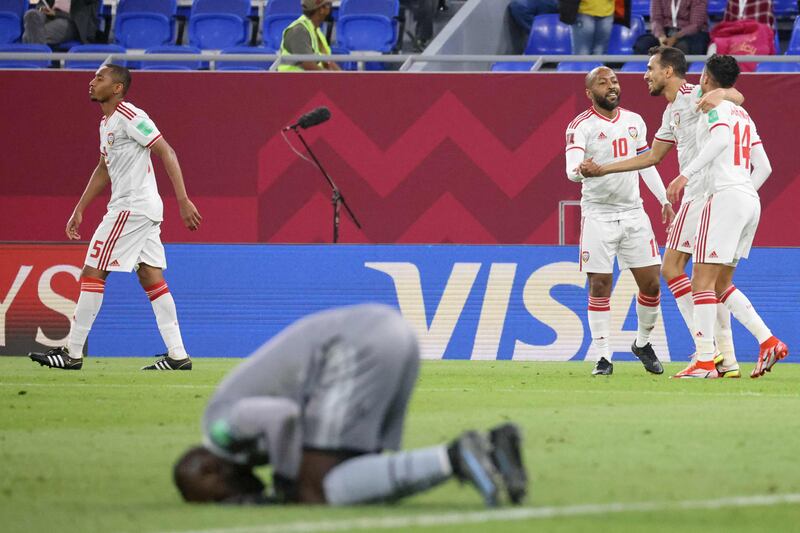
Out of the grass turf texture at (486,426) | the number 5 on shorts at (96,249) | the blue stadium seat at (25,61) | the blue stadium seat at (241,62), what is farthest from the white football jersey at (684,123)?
the blue stadium seat at (25,61)

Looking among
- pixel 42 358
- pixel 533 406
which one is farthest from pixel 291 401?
pixel 42 358

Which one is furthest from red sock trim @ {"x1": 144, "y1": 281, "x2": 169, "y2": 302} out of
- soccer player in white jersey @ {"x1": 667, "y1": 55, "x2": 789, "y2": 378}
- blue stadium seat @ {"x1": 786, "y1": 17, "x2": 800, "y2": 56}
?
blue stadium seat @ {"x1": 786, "y1": 17, "x2": 800, "y2": 56}

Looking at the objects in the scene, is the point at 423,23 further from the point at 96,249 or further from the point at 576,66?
the point at 96,249

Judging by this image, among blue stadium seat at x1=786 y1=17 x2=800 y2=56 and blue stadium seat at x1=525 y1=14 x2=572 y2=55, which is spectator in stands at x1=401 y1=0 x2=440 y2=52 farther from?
blue stadium seat at x1=786 y1=17 x2=800 y2=56

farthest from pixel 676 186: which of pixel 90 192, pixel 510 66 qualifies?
pixel 510 66

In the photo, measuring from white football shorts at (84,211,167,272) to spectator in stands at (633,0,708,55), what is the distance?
745 cm

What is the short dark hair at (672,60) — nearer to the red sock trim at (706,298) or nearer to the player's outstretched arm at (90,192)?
the red sock trim at (706,298)

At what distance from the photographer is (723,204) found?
10148mm

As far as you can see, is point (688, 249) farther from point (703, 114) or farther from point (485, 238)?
point (485, 238)

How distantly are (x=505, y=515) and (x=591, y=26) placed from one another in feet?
42.8

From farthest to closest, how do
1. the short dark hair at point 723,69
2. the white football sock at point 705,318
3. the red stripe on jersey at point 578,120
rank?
the red stripe on jersey at point 578,120
the white football sock at point 705,318
the short dark hair at point 723,69

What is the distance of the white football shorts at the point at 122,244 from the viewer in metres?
11.1

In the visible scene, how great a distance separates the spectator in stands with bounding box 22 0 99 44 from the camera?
17.8 meters

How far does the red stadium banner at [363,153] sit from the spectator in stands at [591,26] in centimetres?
116
